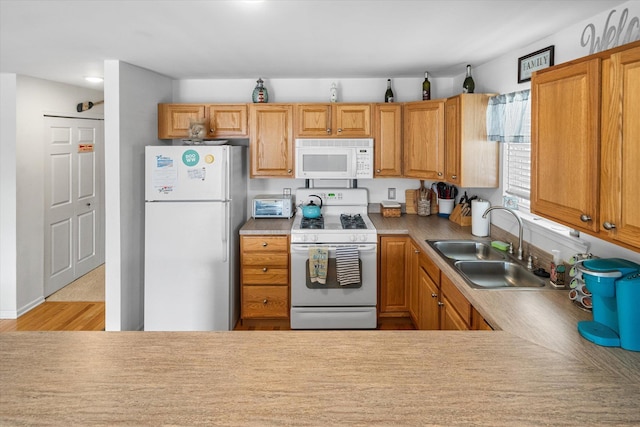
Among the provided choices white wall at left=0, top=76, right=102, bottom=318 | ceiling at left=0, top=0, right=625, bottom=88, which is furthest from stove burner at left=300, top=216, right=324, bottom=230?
white wall at left=0, top=76, right=102, bottom=318

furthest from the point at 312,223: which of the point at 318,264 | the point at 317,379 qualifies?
the point at 317,379

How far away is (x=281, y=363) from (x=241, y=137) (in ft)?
10.3

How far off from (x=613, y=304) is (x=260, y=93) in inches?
135

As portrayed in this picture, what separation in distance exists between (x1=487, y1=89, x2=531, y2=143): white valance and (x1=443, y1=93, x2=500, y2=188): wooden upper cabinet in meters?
0.07

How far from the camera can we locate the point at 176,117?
13.7 feet

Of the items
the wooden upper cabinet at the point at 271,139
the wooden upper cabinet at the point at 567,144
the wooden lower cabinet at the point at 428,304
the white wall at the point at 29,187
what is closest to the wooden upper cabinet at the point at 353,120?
the wooden upper cabinet at the point at 271,139

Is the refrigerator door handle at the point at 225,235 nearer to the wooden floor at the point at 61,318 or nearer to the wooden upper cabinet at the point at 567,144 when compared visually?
the wooden floor at the point at 61,318

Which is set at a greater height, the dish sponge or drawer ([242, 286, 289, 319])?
the dish sponge

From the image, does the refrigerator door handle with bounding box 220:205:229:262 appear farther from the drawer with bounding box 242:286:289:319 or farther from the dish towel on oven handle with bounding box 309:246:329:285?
the dish towel on oven handle with bounding box 309:246:329:285

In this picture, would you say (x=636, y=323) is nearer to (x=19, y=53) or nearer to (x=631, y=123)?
(x=631, y=123)

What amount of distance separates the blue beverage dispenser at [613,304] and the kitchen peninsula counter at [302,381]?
0.99 ft

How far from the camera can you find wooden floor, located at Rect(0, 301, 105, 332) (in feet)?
13.2

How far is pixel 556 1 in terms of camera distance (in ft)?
6.98

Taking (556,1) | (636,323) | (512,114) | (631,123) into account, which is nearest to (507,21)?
(556,1)
